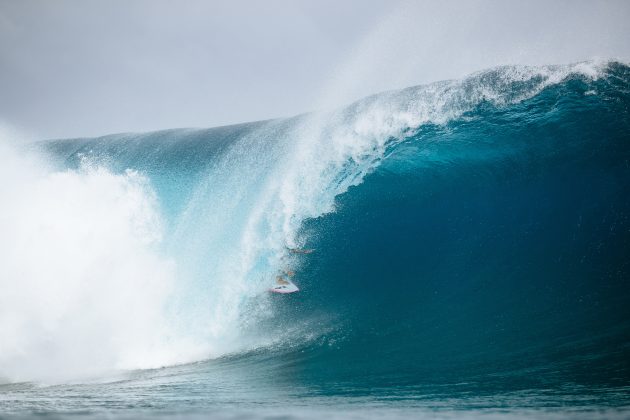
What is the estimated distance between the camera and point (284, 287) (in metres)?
7.32

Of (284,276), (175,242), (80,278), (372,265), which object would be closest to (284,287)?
(284,276)

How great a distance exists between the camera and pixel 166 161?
54.9 ft

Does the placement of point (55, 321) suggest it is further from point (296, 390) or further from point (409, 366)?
point (409, 366)

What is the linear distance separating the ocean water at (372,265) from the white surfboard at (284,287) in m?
0.15

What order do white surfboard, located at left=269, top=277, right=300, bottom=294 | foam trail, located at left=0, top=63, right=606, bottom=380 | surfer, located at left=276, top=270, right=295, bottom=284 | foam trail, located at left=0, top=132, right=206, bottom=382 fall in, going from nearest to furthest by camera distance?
foam trail, located at left=0, top=132, right=206, bottom=382
foam trail, located at left=0, top=63, right=606, bottom=380
white surfboard, located at left=269, top=277, right=300, bottom=294
surfer, located at left=276, top=270, right=295, bottom=284

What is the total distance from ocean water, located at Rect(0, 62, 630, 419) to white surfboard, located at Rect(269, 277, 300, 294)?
148mm

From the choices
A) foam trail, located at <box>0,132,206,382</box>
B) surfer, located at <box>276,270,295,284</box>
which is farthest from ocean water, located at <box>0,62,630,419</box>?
surfer, located at <box>276,270,295,284</box>

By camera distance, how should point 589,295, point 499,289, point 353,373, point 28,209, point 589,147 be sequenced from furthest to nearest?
point 28,209 → point 589,147 → point 499,289 → point 589,295 → point 353,373

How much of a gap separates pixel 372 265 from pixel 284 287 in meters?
2.04

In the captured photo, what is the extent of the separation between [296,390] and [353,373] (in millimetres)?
945

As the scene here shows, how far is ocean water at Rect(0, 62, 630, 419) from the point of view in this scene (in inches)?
184

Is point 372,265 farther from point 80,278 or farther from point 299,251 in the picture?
point 80,278

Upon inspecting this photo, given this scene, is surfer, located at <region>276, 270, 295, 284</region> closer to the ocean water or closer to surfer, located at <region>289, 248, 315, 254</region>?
the ocean water

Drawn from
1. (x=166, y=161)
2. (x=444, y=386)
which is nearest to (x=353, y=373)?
(x=444, y=386)
